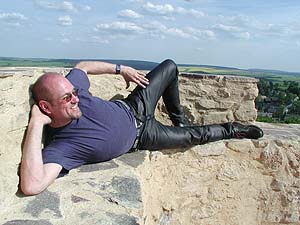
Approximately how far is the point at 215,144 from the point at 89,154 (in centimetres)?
151

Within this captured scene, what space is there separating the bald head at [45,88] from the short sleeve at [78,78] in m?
0.51

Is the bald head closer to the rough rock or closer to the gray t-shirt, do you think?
the rough rock

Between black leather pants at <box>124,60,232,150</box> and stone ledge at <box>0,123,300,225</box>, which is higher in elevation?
black leather pants at <box>124,60,232,150</box>

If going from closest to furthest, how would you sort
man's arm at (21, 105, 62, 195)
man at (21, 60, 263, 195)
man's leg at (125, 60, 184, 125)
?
1. man's arm at (21, 105, 62, 195)
2. man at (21, 60, 263, 195)
3. man's leg at (125, 60, 184, 125)

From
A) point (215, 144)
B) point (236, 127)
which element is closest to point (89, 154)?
point (215, 144)

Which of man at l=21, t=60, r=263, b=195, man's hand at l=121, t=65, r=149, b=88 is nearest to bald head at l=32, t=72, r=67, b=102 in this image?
man at l=21, t=60, r=263, b=195

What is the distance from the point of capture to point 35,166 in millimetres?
2365

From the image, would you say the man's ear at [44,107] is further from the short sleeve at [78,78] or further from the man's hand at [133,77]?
the man's hand at [133,77]

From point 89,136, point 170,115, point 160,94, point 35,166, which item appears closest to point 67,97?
point 89,136

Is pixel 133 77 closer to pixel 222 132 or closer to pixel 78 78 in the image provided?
pixel 78 78

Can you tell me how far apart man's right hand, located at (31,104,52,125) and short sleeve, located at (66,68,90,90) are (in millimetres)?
560

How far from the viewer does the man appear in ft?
8.21

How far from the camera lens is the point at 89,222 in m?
2.15

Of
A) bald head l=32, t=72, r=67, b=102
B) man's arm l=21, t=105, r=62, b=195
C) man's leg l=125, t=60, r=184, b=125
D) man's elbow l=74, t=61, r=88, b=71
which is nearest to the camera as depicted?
man's arm l=21, t=105, r=62, b=195
